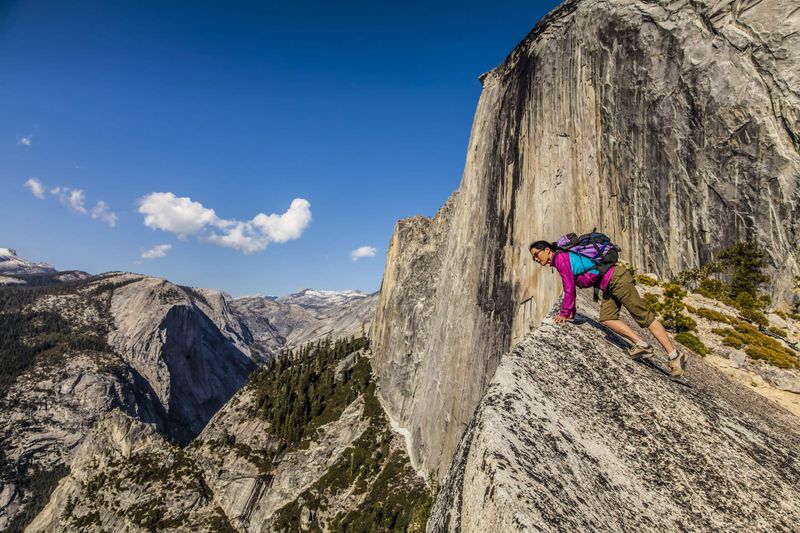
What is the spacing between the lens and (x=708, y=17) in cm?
2902

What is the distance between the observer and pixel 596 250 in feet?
26.7

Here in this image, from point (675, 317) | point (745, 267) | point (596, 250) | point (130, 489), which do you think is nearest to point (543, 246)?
point (596, 250)

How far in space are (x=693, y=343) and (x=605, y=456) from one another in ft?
38.2

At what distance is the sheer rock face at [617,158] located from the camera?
2547 cm

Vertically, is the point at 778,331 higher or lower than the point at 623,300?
lower

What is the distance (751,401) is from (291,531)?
80877 millimetres

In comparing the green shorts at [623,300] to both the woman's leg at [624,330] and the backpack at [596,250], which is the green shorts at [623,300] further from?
the backpack at [596,250]

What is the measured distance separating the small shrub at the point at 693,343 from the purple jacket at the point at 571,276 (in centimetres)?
844

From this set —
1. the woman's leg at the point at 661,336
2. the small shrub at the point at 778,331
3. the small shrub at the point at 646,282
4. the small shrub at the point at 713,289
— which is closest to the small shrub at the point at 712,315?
the small shrub at the point at 778,331

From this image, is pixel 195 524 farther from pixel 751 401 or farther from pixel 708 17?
pixel 708 17

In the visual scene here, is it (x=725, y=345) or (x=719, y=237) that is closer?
(x=725, y=345)

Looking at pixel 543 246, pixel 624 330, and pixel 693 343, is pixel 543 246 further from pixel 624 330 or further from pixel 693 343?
pixel 693 343

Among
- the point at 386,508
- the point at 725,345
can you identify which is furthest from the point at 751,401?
the point at 386,508

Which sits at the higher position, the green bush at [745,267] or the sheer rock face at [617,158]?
the sheer rock face at [617,158]
